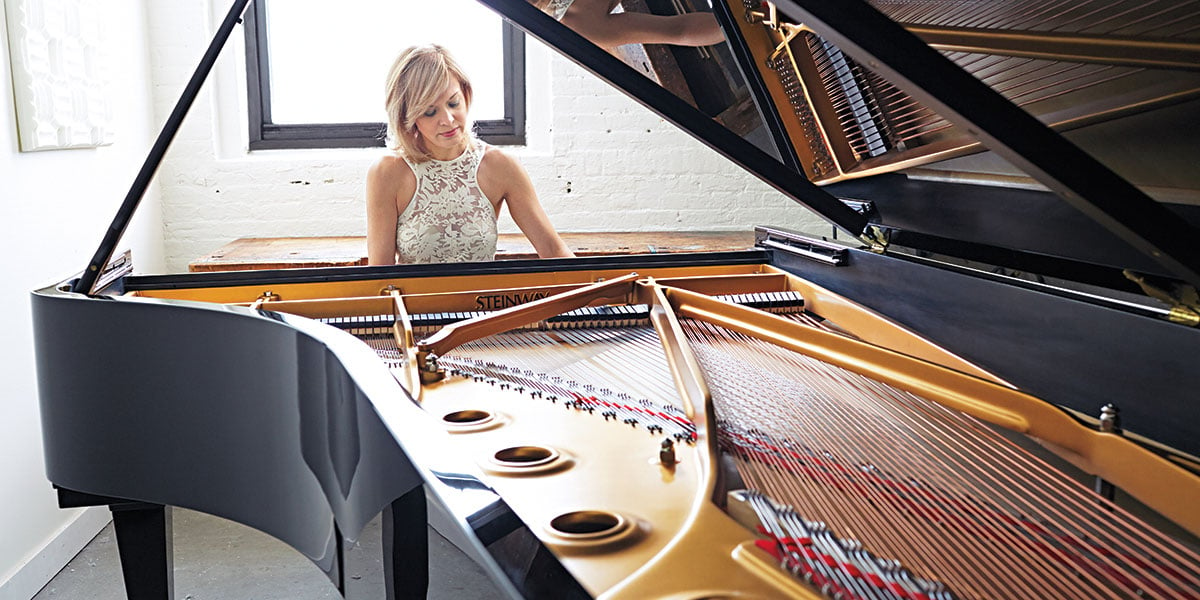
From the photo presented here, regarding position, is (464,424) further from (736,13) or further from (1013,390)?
(736,13)

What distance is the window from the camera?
4.24 m

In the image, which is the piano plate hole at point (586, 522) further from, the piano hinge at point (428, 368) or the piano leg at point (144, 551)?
the piano leg at point (144, 551)

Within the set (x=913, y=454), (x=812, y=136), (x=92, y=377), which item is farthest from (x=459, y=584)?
(x=913, y=454)

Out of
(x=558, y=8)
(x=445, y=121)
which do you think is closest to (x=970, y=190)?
(x=558, y=8)

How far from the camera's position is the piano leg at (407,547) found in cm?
115

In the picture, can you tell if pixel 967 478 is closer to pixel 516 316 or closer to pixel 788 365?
pixel 788 365

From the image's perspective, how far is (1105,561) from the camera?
862 millimetres

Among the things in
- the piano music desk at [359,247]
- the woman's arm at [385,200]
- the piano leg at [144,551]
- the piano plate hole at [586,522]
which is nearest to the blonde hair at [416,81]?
the woman's arm at [385,200]

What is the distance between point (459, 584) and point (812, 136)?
1.55m

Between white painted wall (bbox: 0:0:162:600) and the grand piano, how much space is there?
0.92 m

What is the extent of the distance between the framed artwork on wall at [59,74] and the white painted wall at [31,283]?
0.04 meters

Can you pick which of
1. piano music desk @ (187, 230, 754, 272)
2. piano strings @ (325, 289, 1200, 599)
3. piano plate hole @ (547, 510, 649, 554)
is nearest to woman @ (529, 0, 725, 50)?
piano strings @ (325, 289, 1200, 599)

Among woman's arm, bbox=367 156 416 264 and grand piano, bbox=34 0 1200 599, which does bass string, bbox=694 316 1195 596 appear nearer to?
grand piano, bbox=34 0 1200 599

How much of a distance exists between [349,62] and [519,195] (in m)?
1.45
